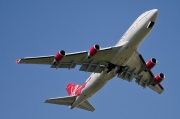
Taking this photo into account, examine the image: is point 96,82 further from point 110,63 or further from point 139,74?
point 139,74

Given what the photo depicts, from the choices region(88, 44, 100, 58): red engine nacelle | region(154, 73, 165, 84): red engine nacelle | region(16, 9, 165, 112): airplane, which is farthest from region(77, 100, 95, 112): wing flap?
region(88, 44, 100, 58): red engine nacelle

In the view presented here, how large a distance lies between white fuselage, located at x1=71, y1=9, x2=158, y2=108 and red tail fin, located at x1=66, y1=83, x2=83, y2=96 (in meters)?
3.60

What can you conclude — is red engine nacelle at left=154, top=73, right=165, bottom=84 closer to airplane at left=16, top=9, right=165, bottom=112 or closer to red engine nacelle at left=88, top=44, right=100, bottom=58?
airplane at left=16, top=9, right=165, bottom=112

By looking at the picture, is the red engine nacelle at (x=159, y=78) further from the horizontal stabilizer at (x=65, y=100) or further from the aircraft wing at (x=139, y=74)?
the horizontal stabilizer at (x=65, y=100)

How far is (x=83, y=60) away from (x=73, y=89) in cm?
1083

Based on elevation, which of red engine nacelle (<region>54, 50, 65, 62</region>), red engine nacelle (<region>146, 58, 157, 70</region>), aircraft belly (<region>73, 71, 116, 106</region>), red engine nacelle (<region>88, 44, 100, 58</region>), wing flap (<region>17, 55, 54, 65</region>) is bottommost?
red engine nacelle (<region>146, 58, 157, 70</region>)

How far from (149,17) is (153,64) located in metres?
8.36

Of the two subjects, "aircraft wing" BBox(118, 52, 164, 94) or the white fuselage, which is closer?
the white fuselage

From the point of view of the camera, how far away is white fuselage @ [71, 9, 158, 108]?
4453 cm

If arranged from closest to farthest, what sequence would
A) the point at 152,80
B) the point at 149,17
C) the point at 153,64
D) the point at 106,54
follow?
1. the point at 149,17
2. the point at 106,54
3. the point at 153,64
4. the point at 152,80

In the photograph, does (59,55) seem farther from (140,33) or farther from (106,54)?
(140,33)

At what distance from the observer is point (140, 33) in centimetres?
4459

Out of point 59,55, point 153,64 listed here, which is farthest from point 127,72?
point 59,55

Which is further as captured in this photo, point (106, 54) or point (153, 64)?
point (153, 64)
